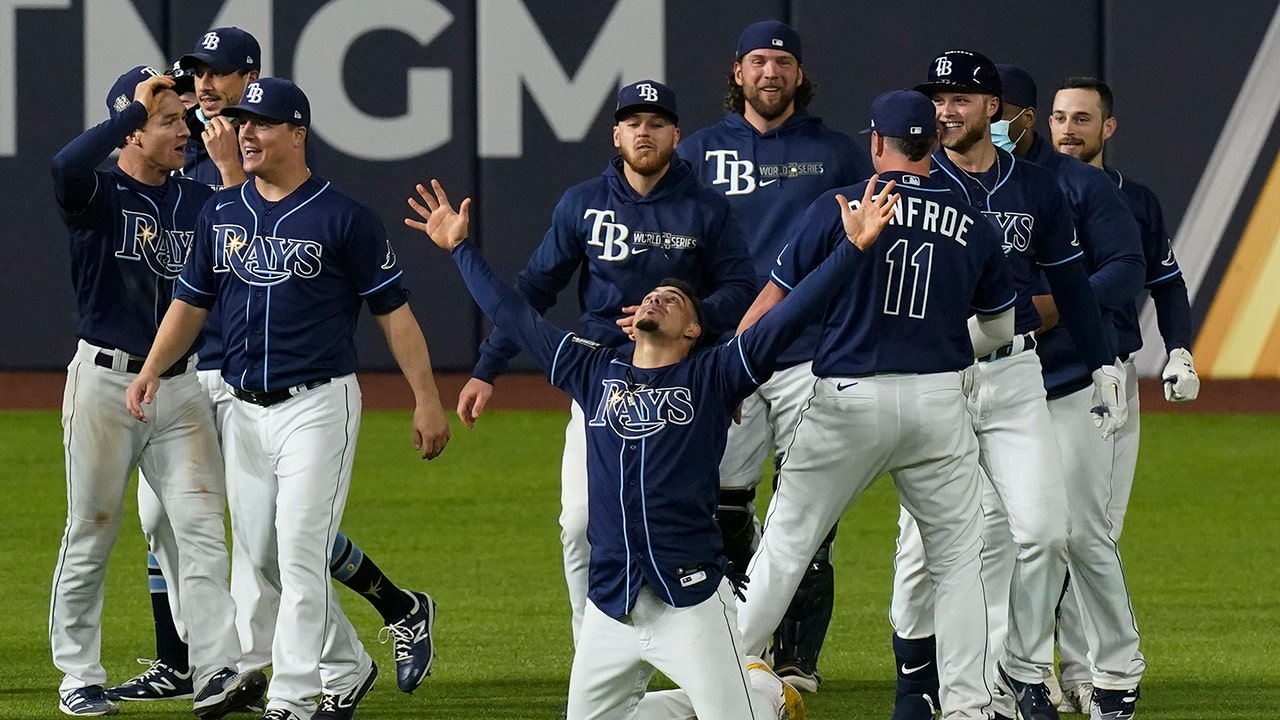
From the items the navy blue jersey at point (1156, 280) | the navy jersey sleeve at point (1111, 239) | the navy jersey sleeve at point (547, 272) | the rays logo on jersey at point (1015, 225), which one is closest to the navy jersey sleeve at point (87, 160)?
the navy jersey sleeve at point (547, 272)

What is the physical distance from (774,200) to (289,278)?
6.09 ft

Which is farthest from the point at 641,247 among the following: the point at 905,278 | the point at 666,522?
the point at 666,522

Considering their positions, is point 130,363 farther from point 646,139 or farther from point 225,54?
point 646,139

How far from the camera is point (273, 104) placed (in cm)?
587

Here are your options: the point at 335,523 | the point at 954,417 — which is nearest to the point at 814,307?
the point at 954,417

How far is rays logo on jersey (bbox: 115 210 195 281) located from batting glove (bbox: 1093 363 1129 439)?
2.98m

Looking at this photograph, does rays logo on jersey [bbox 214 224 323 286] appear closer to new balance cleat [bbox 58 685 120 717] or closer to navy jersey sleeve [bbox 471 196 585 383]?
navy jersey sleeve [bbox 471 196 585 383]

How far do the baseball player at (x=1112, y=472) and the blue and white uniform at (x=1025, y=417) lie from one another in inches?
9.4

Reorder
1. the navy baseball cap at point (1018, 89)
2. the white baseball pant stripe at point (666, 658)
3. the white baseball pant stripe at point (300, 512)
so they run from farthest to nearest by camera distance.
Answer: the navy baseball cap at point (1018, 89), the white baseball pant stripe at point (300, 512), the white baseball pant stripe at point (666, 658)

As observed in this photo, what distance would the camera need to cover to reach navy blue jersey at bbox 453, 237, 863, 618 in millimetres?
4930

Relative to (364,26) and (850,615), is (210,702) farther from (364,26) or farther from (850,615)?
(364,26)

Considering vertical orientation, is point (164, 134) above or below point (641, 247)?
above

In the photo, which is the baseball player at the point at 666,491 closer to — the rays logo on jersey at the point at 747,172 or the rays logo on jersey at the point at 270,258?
the rays logo on jersey at the point at 270,258

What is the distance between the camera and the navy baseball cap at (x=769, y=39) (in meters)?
6.89
